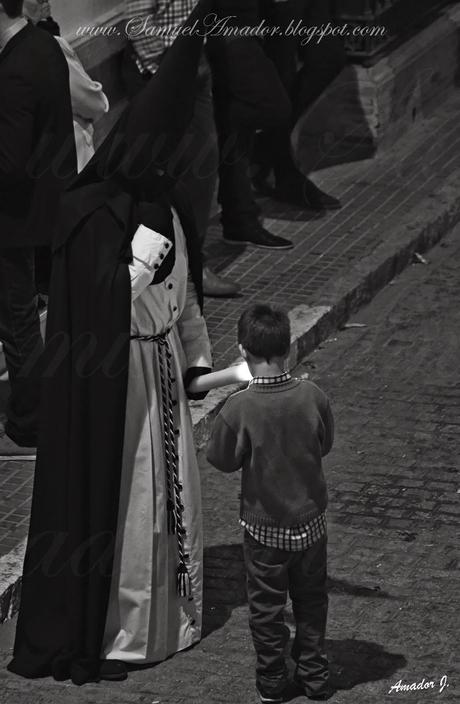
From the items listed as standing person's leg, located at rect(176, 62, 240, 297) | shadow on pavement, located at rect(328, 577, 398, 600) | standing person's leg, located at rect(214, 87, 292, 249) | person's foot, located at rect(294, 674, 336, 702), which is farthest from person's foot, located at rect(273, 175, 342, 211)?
person's foot, located at rect(294, 674, 336, 702)

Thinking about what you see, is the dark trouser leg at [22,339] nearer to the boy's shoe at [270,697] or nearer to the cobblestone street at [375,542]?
the cobblestone street at [375,542]

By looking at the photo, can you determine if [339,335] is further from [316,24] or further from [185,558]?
[185,558]

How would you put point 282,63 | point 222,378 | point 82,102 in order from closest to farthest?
1. point 222,378
2. point 82,102
3. point 282,63

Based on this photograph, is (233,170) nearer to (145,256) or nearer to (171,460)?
(171,460)

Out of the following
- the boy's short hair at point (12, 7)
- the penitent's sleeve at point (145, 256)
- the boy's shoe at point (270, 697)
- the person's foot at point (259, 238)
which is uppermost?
the boy's short hair at point (12, 7)

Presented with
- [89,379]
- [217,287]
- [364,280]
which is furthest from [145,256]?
[364,280]

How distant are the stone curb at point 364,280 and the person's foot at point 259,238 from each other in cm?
55

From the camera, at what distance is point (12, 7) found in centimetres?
706

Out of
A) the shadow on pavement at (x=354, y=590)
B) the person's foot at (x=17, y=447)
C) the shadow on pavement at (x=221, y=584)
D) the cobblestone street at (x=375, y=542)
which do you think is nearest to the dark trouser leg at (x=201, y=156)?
the cobblestone street at (x=375, y=542)

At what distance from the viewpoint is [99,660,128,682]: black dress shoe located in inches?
229

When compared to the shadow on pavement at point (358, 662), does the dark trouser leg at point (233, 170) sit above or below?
above

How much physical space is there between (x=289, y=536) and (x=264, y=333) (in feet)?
2.29

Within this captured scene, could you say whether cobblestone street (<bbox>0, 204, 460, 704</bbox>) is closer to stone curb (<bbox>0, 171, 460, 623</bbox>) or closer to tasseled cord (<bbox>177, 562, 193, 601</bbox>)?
stone curb (<bbox>0, 171, 460, 623</bbox>)

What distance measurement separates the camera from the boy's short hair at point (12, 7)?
7047mm
